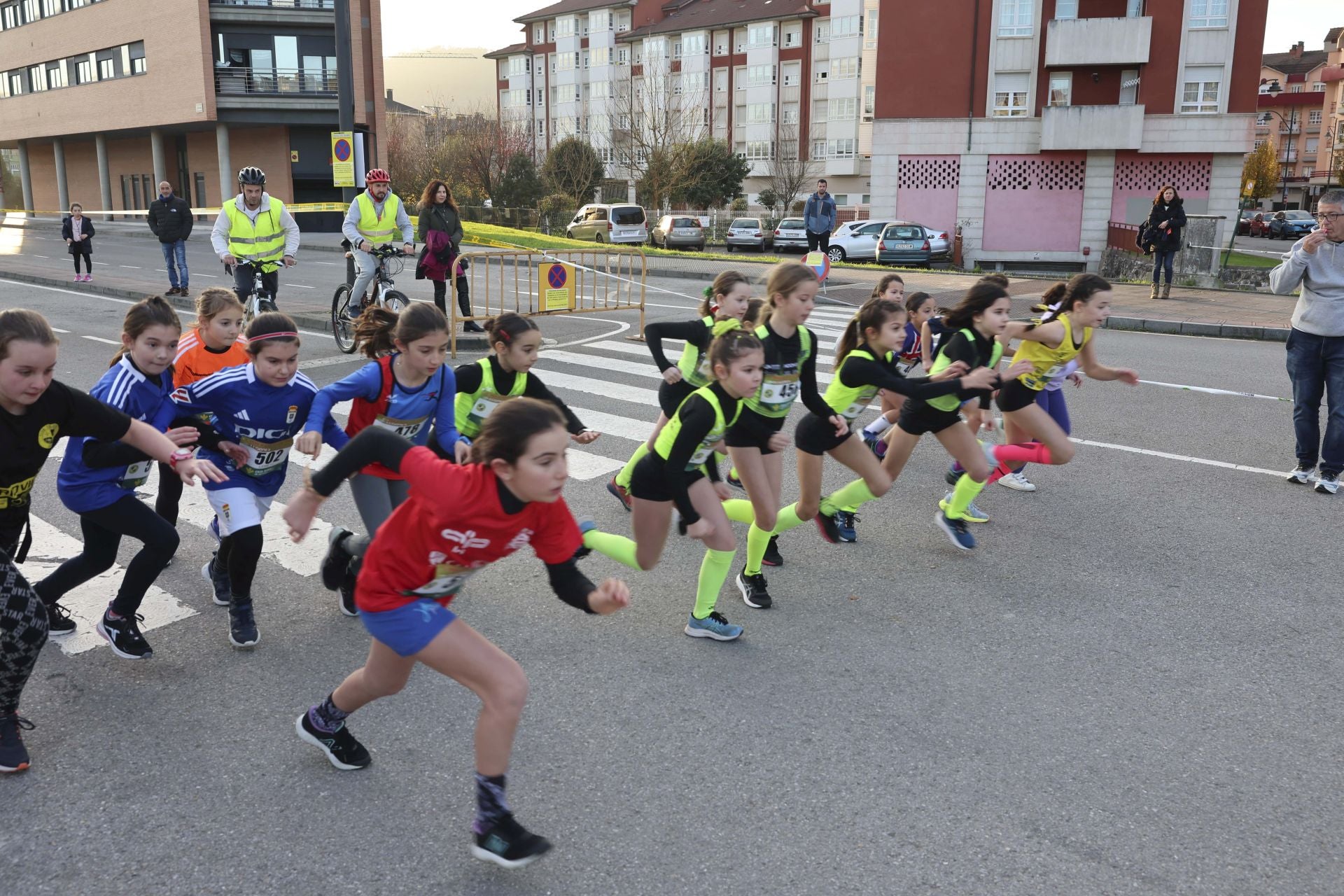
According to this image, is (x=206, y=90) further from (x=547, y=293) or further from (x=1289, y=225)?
(x=1289, y=225)

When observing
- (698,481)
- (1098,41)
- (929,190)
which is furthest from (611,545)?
(1098,41)

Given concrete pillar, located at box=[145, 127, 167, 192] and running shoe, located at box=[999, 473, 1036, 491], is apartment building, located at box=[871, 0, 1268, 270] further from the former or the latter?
concrete pillar, located at box=[145, 127, 167, 192]

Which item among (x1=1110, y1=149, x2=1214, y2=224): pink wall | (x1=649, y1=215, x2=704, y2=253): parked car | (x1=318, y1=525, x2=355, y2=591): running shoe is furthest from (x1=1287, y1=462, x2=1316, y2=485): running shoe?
(x1=1110, y1=149, x2=1214, y2=224): pink wall

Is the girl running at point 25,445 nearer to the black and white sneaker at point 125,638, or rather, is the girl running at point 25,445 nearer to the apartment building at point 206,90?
the black and white sneaker at point 125,638

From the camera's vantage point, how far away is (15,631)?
389 centimetres

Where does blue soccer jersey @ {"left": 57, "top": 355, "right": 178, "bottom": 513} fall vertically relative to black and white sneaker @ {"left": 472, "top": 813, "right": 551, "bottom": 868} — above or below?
above

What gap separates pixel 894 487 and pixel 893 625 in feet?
8.97

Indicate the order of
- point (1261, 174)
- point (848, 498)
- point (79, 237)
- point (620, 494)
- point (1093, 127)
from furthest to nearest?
point (1261, 174) < point (1093, 127) < point (79, 237) < point (620, 494) < point (848, 498)

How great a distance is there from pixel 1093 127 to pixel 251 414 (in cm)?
4151

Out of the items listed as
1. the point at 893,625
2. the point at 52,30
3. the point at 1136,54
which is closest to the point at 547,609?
the point at 893,625

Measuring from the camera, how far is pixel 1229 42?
132 ft

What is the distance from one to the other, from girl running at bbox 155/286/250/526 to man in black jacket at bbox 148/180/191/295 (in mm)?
14269

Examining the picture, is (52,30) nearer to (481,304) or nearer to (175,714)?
(481,304)

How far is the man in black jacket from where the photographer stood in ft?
60.9
